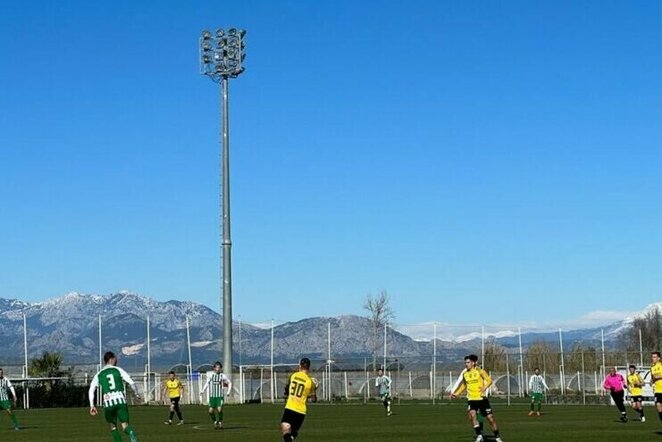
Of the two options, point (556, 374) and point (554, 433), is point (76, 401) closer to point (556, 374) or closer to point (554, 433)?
point (556, 374)

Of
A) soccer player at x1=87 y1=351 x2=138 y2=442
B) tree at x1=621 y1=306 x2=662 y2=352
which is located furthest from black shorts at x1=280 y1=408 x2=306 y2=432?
tree at x1=621 y1=306 x2=662 y2=352

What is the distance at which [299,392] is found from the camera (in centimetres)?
2694

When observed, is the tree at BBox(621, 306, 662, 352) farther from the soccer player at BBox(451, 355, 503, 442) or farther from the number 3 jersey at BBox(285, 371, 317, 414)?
the number 3 jersey at BBox(285, 371, 317, 414)

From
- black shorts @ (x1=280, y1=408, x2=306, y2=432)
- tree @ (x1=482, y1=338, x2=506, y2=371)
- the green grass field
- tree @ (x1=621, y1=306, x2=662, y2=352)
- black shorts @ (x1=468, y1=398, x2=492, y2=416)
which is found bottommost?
the green grass field

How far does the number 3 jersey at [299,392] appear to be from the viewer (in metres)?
27.0

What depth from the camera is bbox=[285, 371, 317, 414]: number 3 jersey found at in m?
27.0

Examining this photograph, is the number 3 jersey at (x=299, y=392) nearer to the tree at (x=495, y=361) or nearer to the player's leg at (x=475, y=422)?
the player's leg at (x=475, y=422)

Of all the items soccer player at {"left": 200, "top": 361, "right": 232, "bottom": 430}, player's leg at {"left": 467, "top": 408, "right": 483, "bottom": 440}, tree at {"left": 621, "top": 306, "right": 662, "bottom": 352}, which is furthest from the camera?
tree at {"left": 621, "top": 306, "right": 662, "bottom": 352}

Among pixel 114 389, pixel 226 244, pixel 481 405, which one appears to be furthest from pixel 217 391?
pixel 226 244

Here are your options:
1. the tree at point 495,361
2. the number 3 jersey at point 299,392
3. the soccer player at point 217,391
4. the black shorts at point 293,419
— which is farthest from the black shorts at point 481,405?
the tree at point 495,361

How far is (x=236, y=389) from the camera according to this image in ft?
264

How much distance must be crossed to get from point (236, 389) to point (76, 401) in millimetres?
10575

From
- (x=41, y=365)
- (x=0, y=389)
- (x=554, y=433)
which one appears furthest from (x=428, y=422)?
(x=41, y=365)

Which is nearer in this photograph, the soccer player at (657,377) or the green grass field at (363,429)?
the green grass field at (363,429)
